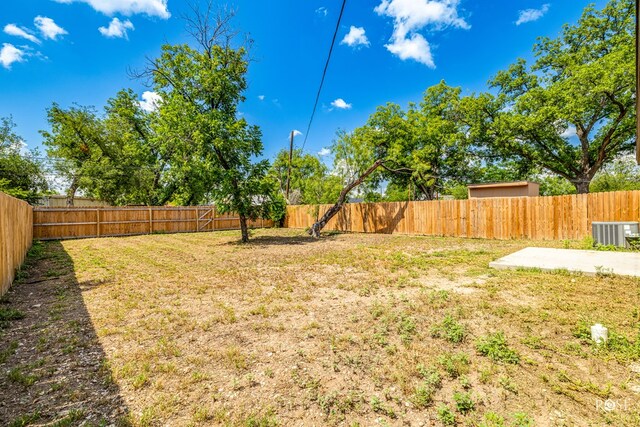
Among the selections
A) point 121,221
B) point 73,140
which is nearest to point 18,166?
point 73,140

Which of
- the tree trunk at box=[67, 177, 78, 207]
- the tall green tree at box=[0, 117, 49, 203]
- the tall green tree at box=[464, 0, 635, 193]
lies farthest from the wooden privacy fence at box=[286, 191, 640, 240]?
the tall green tree at box=[0, 117, 49, 203]

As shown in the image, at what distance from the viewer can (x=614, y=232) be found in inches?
296

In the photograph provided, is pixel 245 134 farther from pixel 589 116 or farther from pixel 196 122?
pixel 589 116

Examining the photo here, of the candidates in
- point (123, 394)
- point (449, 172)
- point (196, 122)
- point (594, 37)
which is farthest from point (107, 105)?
point (594, 37)

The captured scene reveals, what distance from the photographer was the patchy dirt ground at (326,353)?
1.86 metres

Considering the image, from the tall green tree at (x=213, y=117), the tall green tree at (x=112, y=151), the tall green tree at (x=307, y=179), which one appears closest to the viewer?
the tall green tree at (x=213, y=117)

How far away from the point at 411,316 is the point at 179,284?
428cm

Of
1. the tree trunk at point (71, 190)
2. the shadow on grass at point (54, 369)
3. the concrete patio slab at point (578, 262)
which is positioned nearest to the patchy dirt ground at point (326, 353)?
the shadow on grass at point (54, 369)

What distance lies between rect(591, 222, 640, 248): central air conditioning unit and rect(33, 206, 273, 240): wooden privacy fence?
42.8ft

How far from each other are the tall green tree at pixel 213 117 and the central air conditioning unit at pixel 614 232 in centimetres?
1113

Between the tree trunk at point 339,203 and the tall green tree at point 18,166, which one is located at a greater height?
the tall green tree at point 18,166

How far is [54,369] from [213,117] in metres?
9.84

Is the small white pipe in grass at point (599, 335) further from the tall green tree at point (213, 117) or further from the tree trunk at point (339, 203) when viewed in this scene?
the tree trunk at point (339, 203)

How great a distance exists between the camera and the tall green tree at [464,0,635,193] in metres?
14.8
